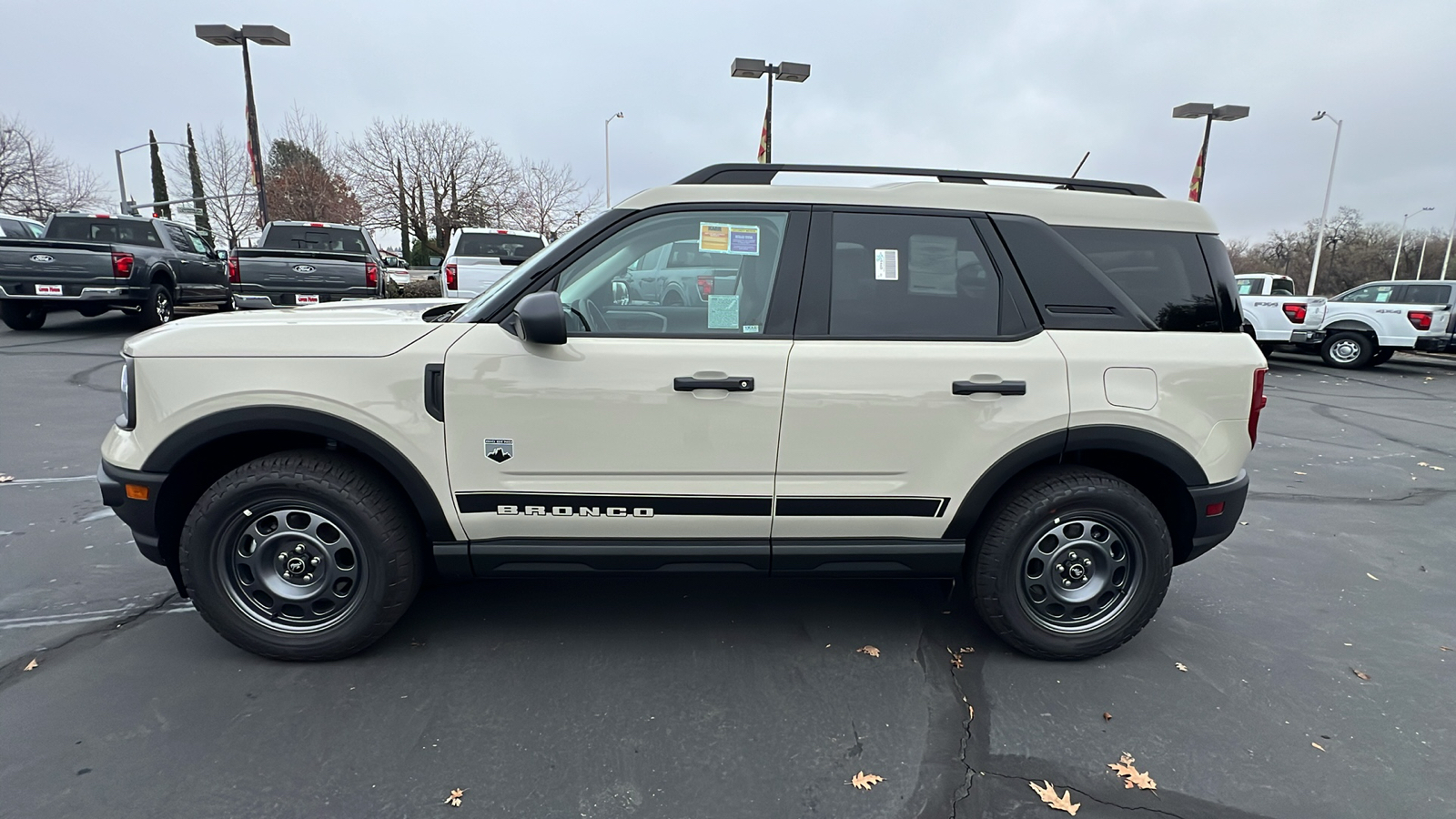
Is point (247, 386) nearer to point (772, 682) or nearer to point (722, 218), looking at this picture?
point (722, 218)

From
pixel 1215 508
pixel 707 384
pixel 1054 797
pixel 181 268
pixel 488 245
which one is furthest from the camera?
pixel 181 268

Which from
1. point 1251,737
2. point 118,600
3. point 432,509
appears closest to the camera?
point 1251,737

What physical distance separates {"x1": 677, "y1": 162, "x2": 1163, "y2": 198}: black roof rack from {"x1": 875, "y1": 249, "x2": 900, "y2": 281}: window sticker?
1.29ft

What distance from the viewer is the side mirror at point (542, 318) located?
2.58m

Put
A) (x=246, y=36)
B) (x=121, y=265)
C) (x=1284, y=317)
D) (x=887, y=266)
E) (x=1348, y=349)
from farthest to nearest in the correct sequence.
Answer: (x=246, y=36) → (x=1348, y=349) → (x=1284, y=317) → (x=121, y=265) → (x=887, y=266)

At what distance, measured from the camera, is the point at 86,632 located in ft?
10.3

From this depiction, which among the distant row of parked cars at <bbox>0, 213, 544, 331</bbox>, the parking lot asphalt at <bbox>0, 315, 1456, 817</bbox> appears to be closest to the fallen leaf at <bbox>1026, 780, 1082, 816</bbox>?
the parking lot asphalt at <bbox>0, 315, 1456, 817</bbox>

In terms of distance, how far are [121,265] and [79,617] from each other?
10.6m

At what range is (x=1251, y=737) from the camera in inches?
104

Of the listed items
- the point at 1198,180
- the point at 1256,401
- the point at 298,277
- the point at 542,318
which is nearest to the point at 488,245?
the point at 298,277

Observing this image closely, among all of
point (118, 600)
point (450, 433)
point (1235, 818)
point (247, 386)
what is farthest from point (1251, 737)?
point (118, 600)

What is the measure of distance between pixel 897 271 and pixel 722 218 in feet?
2.40

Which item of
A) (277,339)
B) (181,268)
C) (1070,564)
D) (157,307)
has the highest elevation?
(181,268)

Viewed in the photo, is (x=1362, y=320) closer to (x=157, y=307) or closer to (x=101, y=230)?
(x=157, y=307)
